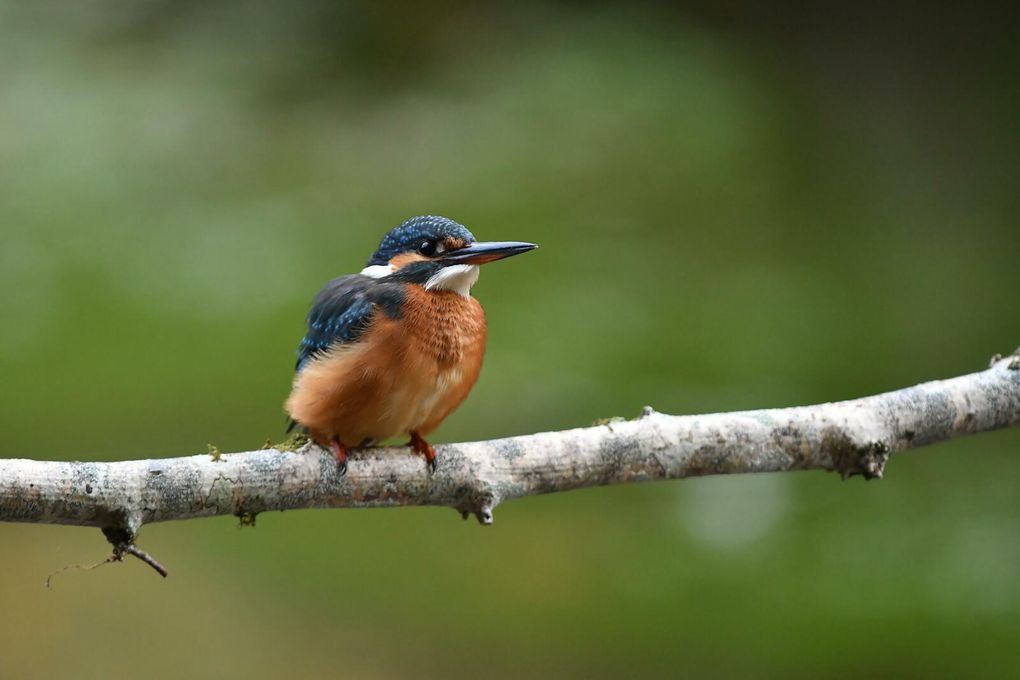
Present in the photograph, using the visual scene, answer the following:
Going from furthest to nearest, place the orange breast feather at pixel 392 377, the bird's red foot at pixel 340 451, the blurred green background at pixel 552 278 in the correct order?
the blurred green background at pixel 552 278 → the orange breast feather at pixel 392 377 → the bird's red foot at pixel 340 451

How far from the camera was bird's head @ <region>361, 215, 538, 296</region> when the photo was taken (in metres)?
2.36

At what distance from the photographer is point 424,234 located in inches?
93.5

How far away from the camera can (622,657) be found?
157 inches

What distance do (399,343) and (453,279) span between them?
0.61 feet

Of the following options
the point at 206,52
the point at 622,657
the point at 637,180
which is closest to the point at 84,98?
the point at 206,52

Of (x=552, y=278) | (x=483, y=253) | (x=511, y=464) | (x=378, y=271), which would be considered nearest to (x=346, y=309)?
(x=378, y=271)

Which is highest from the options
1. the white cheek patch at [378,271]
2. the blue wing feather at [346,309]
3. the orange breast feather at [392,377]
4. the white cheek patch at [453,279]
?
the white cheek patch at [378,271]

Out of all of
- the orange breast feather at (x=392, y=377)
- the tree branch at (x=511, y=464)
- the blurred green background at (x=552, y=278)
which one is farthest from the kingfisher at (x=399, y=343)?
the blurred green background at (x=552, y=278)

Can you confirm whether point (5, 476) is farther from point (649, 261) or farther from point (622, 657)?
point (649, 261)

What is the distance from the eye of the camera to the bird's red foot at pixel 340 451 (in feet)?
6.98

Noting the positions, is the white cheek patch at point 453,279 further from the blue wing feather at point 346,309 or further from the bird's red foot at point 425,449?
the bird's red foot at point 425,449

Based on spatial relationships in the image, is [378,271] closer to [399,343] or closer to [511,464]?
[399,343]

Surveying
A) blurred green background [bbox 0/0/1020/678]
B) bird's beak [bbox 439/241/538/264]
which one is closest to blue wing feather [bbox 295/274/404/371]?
bird's beak [bbox 439/241/538/264]

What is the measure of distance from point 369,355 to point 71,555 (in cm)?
210
